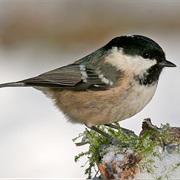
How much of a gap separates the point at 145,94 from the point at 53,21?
325 cm

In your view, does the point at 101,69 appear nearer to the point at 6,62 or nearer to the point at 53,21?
the point at 6,62

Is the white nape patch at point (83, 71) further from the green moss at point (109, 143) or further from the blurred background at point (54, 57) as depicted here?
the blurred background at point (54, 57)

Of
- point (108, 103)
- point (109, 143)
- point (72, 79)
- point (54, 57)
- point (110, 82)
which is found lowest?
point (109, 143)

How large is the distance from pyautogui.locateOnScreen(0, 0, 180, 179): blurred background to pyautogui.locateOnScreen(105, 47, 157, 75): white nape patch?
103 cm

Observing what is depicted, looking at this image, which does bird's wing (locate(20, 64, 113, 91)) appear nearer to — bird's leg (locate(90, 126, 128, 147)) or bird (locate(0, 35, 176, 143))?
bird (locate(0, 35, 176, 143))

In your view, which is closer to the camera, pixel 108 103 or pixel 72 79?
pixel 108 103

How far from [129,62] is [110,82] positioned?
15 centimetres

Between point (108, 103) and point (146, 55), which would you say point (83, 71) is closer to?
point (108, 103)

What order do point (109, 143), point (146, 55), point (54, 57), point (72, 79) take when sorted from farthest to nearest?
point (54, 57) → point (72, 79) → point (146, 55) → point (109, 143)

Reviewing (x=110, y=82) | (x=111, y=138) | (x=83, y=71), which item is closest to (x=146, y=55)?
(x=110, y=82)

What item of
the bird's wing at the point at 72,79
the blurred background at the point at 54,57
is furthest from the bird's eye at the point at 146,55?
the blurred background at the point at 54,57

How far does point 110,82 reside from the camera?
3430 mm

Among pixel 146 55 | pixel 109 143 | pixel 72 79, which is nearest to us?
pixel 109 143

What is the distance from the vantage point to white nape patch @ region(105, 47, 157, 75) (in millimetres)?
3379
